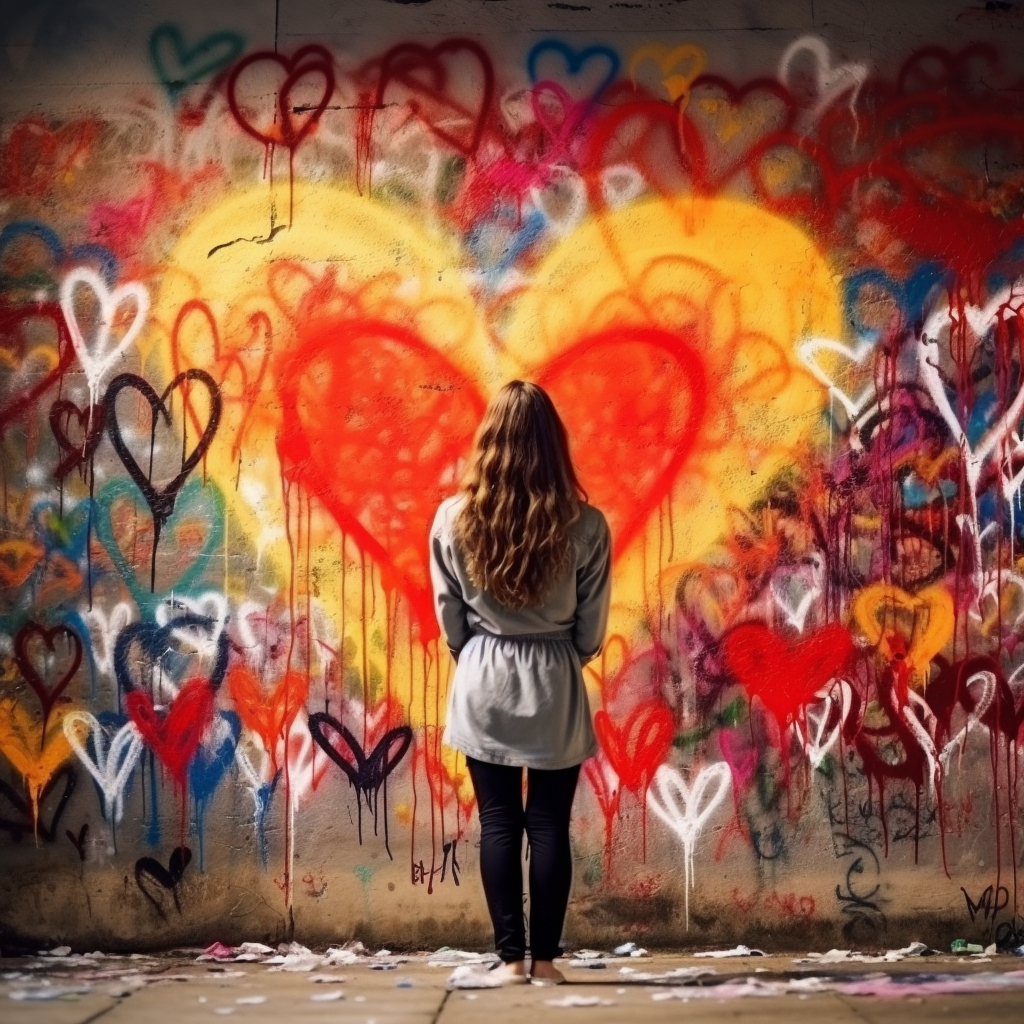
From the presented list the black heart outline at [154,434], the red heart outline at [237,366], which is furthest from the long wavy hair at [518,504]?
the black heart outline at [154,434]

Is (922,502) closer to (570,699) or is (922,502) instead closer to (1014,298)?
(1014,298)

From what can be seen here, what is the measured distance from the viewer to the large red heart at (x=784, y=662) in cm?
555

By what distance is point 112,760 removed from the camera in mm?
5637

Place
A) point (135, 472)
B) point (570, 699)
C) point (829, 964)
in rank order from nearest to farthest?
1. point (570, 699)
2. point (829, 964)
3. point (135, 472)

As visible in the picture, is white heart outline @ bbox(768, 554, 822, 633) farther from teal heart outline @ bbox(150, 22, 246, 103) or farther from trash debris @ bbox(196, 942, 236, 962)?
teal heart outline @ bbox(150, 22, 246, 103)

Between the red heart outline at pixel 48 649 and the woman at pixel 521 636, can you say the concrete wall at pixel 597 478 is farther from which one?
the woman at pixel 521 636

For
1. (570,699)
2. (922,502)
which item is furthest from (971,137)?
(570,699)

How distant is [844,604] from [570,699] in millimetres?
1313

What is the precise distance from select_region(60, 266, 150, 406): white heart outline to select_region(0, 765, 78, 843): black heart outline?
136 cm

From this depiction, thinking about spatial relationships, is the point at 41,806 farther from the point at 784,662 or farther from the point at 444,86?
the point at 444,86

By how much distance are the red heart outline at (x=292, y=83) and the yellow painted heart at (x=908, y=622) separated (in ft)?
8.60

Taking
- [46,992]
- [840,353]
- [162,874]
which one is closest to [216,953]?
[162,874]

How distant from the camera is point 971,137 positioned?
18.3 feet

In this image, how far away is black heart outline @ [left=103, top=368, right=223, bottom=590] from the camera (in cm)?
567
